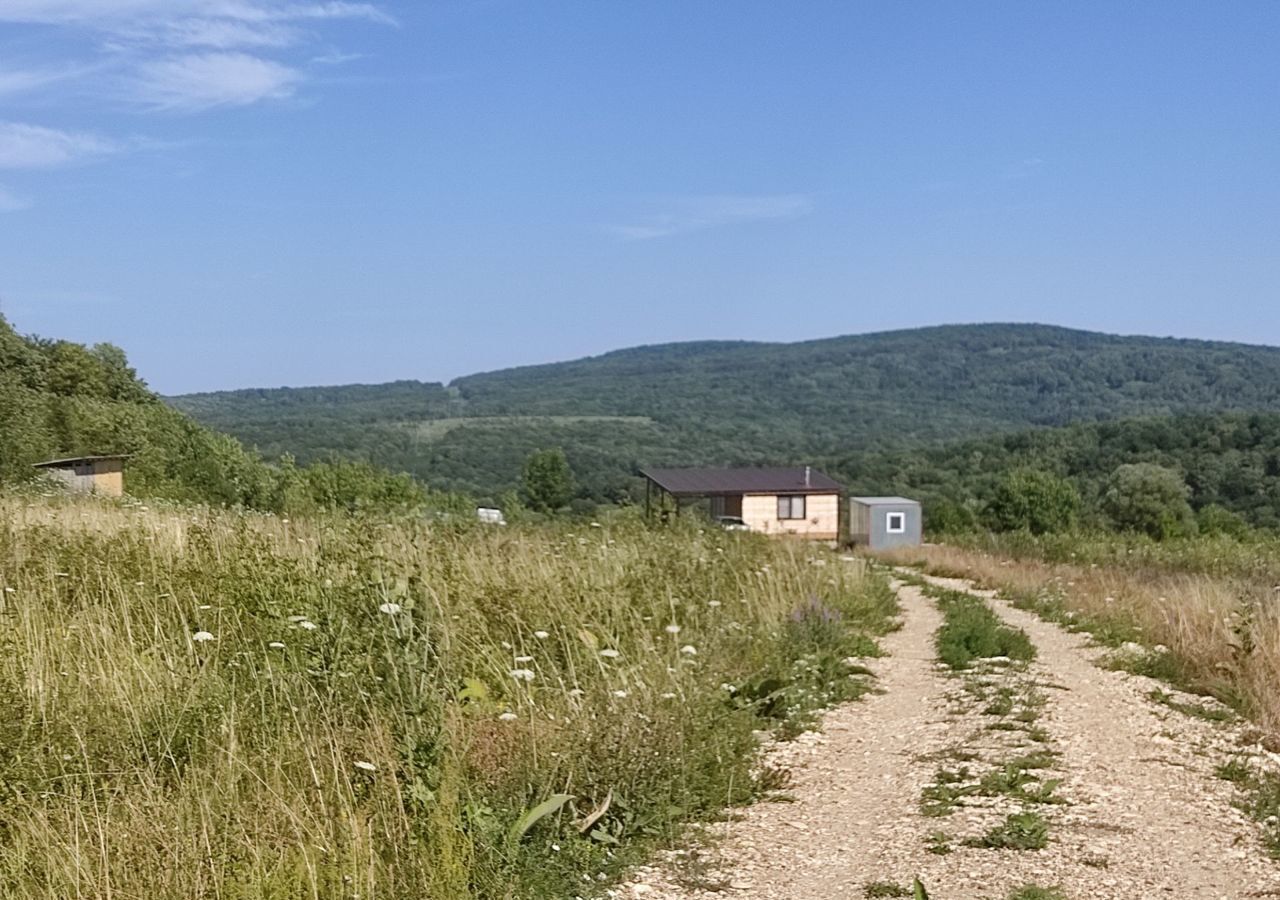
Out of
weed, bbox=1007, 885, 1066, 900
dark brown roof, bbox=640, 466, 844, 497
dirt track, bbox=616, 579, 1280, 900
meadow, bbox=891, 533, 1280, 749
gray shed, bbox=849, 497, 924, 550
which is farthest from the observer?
dark brown roof, bbox=640, 466, 844, 497

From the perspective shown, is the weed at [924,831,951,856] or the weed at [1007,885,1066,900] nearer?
the weed at [1007,885,1066,900]

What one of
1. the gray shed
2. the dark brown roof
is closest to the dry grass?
the gray shed

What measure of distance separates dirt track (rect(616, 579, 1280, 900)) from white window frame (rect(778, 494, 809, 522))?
41133 millimetres

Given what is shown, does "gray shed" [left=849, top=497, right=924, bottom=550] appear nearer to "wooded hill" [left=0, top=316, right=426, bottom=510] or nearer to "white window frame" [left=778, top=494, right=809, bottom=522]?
"white window frame" [left=778, top=494, right=809, bottom=522]

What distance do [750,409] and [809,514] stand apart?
125 m

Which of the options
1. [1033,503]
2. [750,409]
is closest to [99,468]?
[1033,503]

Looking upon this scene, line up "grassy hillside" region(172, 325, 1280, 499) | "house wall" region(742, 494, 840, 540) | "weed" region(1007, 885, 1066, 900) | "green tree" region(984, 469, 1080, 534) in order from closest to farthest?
"weed" region(1007, 885, 1066, 900) < "house wall" region(742, 494, 840, 540) < "green tree" region(984, 469, 1080, 534) < "grassy hillside" region(172, 325, 1280, 499)

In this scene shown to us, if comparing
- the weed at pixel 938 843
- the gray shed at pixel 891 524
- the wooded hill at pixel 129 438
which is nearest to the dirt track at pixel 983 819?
the weed at pixel 938 843

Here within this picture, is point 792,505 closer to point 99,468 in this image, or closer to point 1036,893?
point 99,468

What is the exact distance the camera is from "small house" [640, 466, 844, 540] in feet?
158

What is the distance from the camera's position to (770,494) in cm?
4888

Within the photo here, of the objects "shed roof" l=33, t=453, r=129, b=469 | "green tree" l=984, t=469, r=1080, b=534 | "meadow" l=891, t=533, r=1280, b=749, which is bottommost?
"green tree" l=984, t=469, r=1080, b=534

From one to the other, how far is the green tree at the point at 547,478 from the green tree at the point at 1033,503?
25638mm

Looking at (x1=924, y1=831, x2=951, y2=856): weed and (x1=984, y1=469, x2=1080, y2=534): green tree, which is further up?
(x1=924, y1=831, x2=951, y2=856): weed
